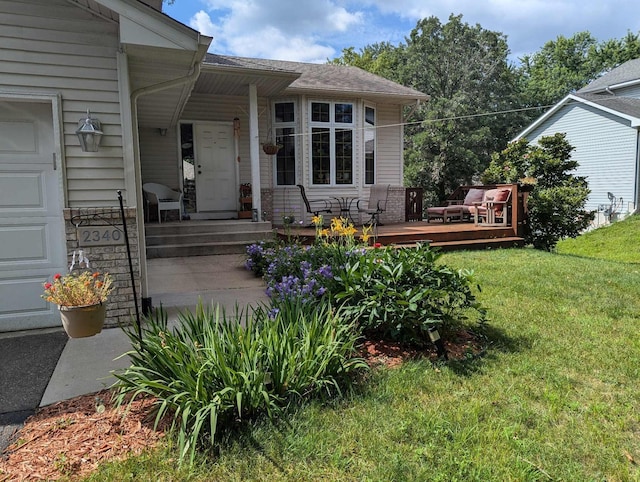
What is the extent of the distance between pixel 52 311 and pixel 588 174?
721 inches

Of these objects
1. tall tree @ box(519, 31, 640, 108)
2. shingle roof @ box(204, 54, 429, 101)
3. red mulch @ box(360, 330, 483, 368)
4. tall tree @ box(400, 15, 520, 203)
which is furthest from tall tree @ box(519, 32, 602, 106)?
red mulch @ box(360, 330, 483, 368)

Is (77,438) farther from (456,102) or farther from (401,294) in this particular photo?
(456,102)

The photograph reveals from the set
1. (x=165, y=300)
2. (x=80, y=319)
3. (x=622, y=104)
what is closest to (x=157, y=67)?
(x=165, y=300)

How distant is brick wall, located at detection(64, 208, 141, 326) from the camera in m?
4.18

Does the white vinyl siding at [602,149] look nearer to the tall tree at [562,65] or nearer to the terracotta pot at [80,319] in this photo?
the tall tree at [562,65]

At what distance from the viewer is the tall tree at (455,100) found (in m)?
20.8

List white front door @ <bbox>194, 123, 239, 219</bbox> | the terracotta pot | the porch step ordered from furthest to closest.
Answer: white front door @ <bbox>194, 123, 239, 219</bbox> < the porch step < the terracotta pot

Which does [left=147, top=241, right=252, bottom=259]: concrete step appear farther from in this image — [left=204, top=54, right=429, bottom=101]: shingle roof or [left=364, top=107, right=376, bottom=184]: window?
[left=364, top=107, right=376, bottom=184]: window

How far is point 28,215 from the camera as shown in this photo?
421cm

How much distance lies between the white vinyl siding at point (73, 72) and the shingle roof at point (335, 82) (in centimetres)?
462

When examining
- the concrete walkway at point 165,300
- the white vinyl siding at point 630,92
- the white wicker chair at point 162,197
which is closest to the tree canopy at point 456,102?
the white vinyl siding at point 630,92

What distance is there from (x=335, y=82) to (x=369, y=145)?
1.78 m

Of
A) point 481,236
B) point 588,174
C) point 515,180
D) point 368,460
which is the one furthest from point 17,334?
point 588,174

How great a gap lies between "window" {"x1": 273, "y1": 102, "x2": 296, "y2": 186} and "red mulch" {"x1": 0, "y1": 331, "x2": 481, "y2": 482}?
797 cm
